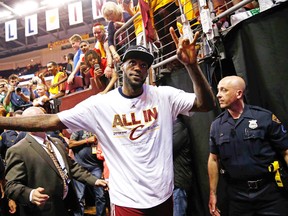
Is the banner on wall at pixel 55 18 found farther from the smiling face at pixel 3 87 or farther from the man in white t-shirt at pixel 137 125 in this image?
the man in white t-shirt at pixel 137 125

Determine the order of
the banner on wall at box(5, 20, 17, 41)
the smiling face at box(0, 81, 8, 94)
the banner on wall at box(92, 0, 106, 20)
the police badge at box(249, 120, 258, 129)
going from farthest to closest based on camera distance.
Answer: the banner on wall at box(5, 20, 17, 41)
the banner on wall at box(92, 0, 106, 20)
the smiling face at box(0, 81, 8, 94)
the police badge at box(249, 120, 258, 129)

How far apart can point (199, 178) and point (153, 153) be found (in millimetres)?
2032

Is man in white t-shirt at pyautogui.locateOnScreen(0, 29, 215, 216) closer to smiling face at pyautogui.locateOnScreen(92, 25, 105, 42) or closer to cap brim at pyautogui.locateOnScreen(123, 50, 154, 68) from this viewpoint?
cap brim at pyautogui.locateOnScreen(123, 50, 154, 68)

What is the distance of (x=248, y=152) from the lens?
290 cm

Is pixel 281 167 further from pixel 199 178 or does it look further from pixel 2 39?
pixel 2 39

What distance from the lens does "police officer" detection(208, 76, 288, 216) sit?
2.80 meters

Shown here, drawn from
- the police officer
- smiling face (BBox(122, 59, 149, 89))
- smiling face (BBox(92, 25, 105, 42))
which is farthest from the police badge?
smiling face (BBox(92, 25, 105, 42))

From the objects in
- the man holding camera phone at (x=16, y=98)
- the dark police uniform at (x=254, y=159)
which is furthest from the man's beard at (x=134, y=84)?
the man holding camera phone at (x=16, y=98)

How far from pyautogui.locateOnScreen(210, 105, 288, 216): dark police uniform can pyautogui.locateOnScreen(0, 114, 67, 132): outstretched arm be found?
189cm

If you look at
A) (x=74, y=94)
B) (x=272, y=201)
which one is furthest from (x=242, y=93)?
(x=74, y=94)

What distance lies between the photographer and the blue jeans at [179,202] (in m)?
3.63

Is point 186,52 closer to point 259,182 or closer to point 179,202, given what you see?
point 259,182

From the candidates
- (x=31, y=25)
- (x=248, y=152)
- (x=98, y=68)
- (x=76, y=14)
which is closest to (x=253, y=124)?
(x=248, y=152)

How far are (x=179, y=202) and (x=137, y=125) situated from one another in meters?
1.95
